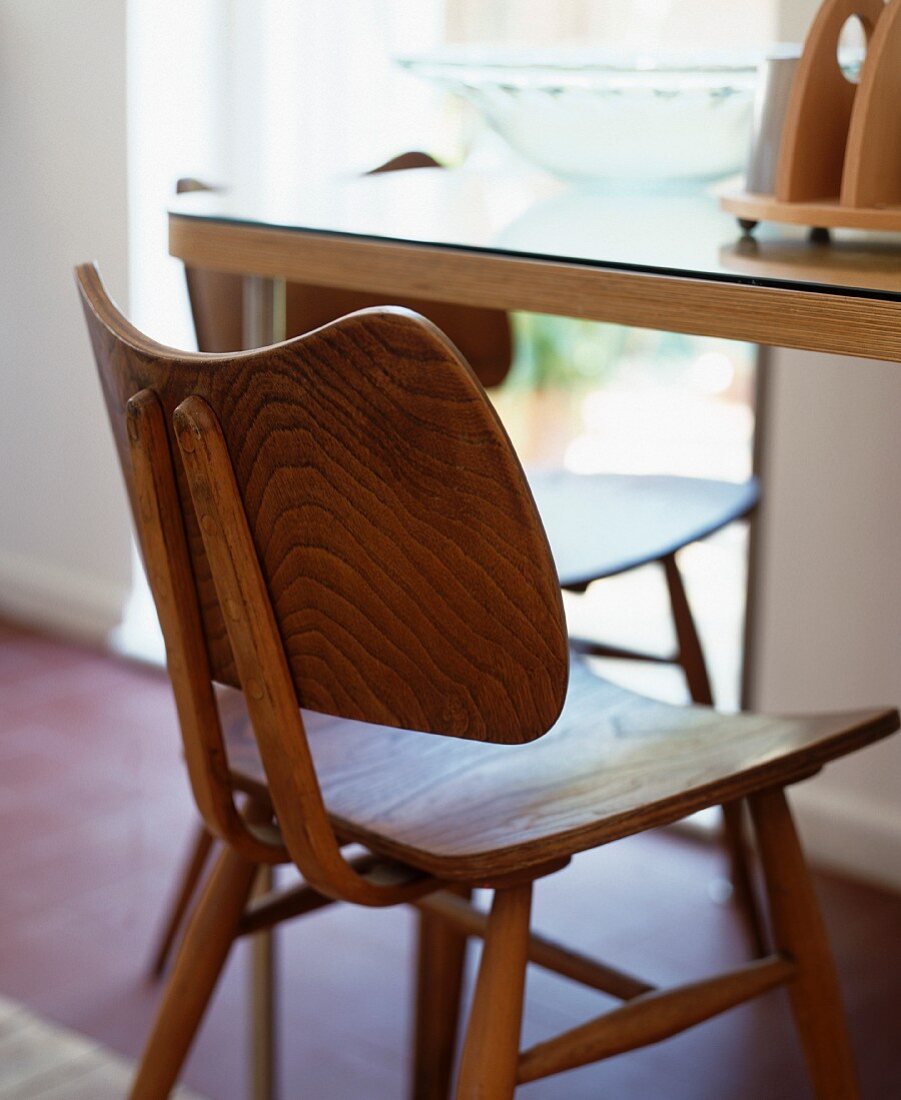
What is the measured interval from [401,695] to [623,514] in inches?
33.8

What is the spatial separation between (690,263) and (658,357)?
9.28ft

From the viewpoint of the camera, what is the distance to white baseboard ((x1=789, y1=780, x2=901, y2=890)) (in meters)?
2.22

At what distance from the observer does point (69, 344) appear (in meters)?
3.19

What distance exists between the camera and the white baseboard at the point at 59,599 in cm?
324

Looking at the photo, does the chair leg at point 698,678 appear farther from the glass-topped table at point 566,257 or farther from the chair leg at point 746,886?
the glass-topped table at point 566,257

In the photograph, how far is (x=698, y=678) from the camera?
1831 millimetres

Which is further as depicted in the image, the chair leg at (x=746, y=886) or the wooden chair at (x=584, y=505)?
the chair leg at (x=746, y=886)

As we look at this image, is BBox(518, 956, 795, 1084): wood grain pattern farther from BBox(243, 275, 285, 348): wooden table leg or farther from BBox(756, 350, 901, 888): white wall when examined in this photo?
BBox(756, 350, 901, 888): white wall

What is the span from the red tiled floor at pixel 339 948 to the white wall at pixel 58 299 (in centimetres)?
65

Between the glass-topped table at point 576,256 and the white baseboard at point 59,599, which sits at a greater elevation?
the glass-topped table at point 576,256

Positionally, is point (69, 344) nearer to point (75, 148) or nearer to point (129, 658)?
point (75, 148)

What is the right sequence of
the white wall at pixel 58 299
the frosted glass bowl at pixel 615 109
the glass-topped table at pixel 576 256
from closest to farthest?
the glass-topped table at pixel 576 256
the frosted glass bowl at pixel 615 109
the white wall at pixel 58 299

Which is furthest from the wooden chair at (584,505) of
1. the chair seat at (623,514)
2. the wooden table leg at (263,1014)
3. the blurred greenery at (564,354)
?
the blurred greenery at (564,354)

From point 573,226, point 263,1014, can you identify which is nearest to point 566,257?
point 573,226
